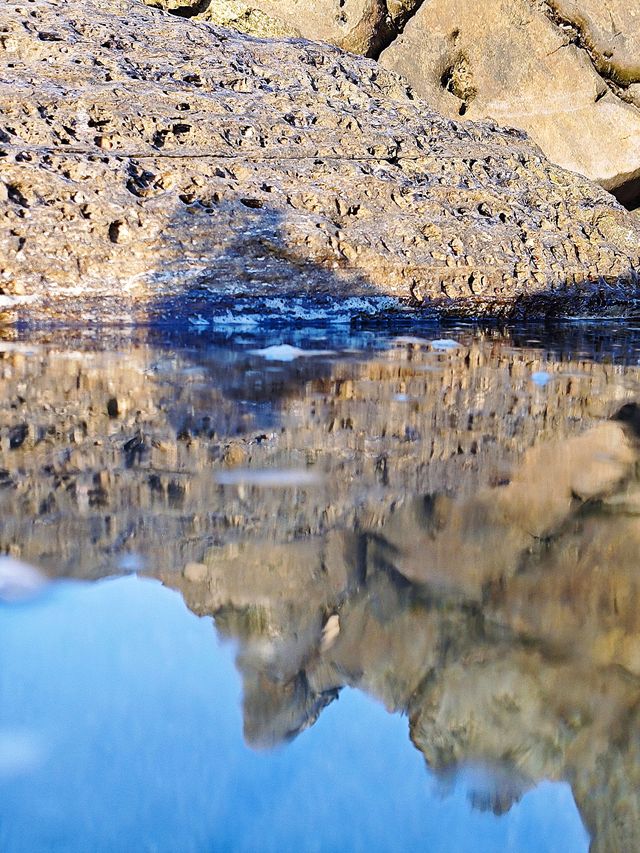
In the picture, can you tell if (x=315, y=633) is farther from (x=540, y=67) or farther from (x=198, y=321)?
(x=540, y=67)

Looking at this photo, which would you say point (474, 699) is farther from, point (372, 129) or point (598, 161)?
point (598, 161)

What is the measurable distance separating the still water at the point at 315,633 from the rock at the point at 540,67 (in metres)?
5.64

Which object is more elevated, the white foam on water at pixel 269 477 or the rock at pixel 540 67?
the rock at pixel 540 67

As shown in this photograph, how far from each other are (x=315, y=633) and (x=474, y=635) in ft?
0.51

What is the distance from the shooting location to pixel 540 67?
21.7ft

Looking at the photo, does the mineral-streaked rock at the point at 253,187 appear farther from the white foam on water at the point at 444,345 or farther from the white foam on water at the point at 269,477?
the white foam on water at the point at 269,477

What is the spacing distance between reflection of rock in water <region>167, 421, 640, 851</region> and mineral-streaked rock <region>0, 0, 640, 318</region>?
2.54m

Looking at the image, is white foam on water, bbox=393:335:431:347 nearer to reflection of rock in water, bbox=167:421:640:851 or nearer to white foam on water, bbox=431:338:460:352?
white foam on water, bbox=431:338:460:352

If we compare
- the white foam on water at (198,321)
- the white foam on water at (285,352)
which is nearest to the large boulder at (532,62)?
the white foam on water at (198,321)

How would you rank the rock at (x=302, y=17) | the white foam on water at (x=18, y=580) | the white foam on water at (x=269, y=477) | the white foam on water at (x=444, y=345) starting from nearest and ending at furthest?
the white foam on water at (x=18, y=580) → the white foam on water at (x=269, y=477) → the white foam on water at (x=444, y=345) → the rock at (x=302, y=17)

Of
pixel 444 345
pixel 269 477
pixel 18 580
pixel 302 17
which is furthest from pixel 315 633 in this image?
pixel 302 17

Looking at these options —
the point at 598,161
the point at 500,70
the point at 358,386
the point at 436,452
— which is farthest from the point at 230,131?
the point at 598,161

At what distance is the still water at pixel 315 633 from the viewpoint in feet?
1.88

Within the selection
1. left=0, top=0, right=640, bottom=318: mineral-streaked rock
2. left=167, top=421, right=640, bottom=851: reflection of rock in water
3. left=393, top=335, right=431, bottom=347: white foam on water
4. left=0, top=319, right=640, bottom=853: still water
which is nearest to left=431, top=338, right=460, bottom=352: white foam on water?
left=393, top=335, right=431, bottom=347: white foam on water
